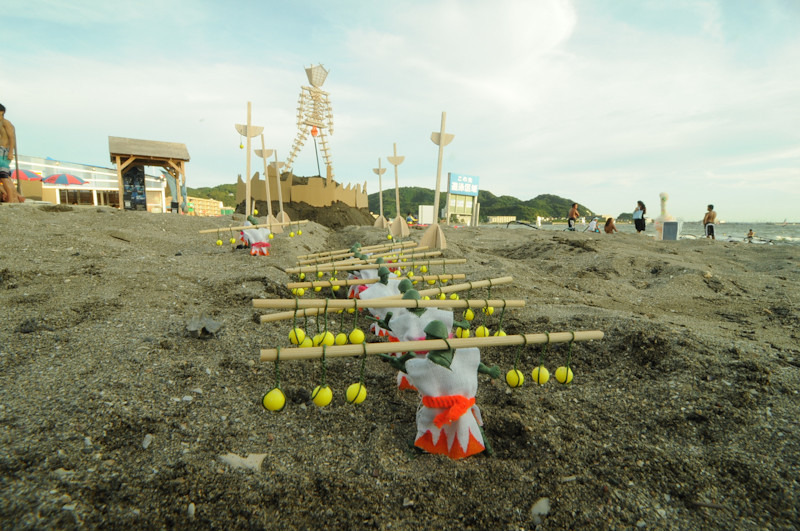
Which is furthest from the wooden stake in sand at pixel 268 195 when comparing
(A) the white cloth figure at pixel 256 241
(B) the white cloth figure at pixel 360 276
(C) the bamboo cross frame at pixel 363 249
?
(B) the white cloth figure at pixel 360 276

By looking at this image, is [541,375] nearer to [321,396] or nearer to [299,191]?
[321,396]

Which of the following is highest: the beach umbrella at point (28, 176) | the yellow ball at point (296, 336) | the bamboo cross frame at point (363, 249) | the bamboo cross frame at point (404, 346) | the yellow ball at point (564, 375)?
the beach umbrella at point (28, 176)

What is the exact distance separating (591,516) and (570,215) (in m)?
13.7

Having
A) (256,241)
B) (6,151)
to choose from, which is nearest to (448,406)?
(256,241)

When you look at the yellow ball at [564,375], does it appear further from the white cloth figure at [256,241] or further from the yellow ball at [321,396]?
the white cloth figure at [256,241]

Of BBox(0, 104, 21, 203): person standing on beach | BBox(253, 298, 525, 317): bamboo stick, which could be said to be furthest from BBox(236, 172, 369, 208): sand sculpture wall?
BBox(253, 298, 525, 317): bamboo stick

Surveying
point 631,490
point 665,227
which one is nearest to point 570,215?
point 665,227

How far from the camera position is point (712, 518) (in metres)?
1.51

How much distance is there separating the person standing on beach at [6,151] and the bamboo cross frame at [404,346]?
841cm

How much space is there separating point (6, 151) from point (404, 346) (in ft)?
30.3

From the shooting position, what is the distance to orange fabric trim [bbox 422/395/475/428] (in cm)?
176

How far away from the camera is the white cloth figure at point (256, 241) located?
647 centimetres

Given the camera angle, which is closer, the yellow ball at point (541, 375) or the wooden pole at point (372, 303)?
the yellow ball at point (541, 375)

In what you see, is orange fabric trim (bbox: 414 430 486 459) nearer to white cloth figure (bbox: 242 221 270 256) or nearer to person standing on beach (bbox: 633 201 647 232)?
white cloth figure (bbox: 242 221 270 256)
